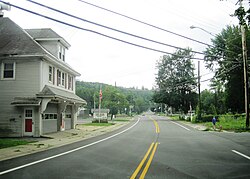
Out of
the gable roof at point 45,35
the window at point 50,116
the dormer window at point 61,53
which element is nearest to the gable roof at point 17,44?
the gable roof at point 45,35

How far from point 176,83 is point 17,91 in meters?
42.3

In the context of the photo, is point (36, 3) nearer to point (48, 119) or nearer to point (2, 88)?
point (2, 88)

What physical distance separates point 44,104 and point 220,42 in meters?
35.4

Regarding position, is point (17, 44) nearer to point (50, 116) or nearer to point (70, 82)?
point (50, 116)

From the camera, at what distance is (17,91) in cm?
2145

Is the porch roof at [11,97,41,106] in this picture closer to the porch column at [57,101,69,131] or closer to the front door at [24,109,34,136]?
the front door at [24,109,34,136]

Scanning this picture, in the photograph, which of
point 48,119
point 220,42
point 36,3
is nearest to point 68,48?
point 48,119

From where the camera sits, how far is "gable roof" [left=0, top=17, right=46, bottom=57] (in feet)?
70.7

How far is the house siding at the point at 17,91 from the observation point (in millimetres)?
21250

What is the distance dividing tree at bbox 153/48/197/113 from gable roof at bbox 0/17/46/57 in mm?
38406

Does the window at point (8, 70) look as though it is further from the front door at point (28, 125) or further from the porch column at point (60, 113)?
the porch column at point (60, 113)

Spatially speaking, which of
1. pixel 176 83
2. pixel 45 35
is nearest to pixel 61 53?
pixel 45 35

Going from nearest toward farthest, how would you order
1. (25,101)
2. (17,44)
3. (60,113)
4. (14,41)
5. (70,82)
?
(25,101) → (17,44) → (14,41) → (60,113) → (70,82)

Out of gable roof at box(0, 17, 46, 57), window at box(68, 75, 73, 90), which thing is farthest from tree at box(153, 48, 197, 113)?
gable roof at box(0, 17, 46, 57)
